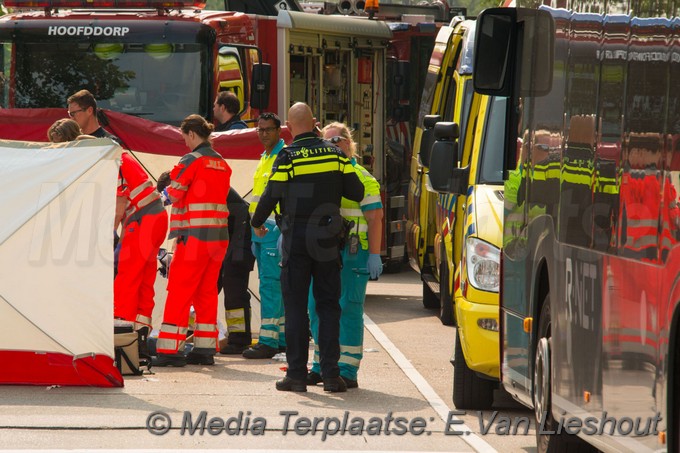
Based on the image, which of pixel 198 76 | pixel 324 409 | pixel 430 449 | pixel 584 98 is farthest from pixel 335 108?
pixel 584 98

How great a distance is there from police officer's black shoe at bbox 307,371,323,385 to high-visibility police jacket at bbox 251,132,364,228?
117 centimetres

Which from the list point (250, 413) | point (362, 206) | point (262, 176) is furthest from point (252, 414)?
point (262, 176)

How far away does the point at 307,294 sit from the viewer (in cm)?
1066

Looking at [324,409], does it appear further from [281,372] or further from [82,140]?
[82,140]

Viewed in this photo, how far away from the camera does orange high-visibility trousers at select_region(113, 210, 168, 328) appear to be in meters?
11.6

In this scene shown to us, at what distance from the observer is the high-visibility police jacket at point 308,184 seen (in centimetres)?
1052

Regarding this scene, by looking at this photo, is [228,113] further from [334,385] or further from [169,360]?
[334,385]

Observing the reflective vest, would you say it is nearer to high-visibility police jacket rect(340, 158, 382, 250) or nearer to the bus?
the bus

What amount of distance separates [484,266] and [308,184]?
1367 millimetres

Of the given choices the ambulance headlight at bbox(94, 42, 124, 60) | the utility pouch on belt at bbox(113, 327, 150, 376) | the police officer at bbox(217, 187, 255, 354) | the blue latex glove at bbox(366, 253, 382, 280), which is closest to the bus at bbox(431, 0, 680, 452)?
the blue latex glove at bbox(366, 253, 382, 280)

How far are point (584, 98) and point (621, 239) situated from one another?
1005 mm

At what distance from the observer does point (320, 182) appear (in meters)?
10.5

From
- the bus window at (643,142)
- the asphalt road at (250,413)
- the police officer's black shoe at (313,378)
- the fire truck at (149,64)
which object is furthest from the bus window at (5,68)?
the bus window at (643,142)

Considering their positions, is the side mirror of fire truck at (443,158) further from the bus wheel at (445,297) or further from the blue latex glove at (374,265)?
the bus wheel at (445,297)
